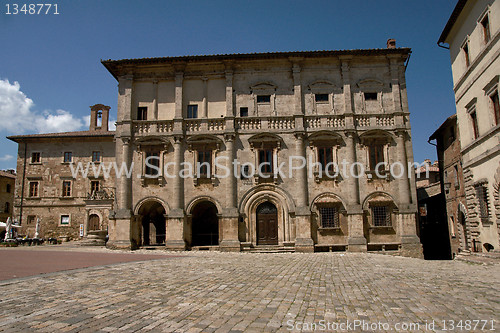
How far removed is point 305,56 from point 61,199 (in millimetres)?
29233

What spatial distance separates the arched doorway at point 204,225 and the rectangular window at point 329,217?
805 cm

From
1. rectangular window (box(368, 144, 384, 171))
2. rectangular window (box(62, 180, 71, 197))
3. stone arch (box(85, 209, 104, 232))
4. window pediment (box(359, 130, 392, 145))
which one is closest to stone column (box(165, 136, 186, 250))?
window pediment (box(359, 130, 392, 145))

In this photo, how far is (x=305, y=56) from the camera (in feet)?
84.5

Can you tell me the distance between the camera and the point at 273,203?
973 inches

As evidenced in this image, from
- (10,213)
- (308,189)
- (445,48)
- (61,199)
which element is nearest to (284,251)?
(308,189)

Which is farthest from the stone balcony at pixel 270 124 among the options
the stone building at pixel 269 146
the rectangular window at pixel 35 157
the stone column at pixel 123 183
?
the rectangular window at pixel 35 157

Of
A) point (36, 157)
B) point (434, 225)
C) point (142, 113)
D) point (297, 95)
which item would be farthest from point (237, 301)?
point (36, 157)

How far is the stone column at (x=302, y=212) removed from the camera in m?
23.6

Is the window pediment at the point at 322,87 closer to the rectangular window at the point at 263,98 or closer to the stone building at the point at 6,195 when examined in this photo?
the rectangular window at the point at 263,98

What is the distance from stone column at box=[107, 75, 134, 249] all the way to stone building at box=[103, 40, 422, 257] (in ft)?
0.24

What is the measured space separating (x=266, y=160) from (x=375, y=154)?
745cm

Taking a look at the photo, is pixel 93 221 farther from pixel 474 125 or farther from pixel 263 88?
pixel 474 125


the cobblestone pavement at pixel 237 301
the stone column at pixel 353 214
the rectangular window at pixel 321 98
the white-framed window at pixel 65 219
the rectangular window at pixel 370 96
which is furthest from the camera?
the white-framed window at pixel 65 219

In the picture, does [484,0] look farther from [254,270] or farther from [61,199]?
[61,199]
